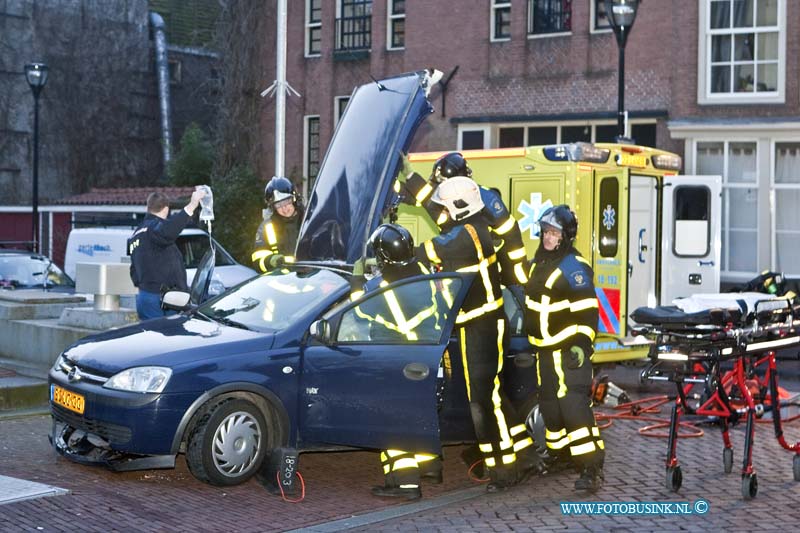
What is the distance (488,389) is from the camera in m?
8.48

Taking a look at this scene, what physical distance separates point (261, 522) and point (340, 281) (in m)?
2.05

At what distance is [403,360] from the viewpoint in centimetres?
841

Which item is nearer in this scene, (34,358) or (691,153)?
(34,358)

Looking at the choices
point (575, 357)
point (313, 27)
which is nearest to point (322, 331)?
point (575, 357)

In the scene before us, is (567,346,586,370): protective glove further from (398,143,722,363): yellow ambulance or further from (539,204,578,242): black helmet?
(398,143,722,363): yellow ambulance

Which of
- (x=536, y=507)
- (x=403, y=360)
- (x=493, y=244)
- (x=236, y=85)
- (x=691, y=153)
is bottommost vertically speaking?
(x=536, y=507)

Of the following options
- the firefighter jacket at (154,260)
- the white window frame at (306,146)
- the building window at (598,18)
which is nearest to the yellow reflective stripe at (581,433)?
the firefighter jacket at (154,260)

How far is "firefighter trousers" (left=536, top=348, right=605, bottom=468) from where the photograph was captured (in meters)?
8.45

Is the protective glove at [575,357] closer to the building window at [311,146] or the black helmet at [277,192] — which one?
the black helmet at [277,192]

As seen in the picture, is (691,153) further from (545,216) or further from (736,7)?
(545,216)

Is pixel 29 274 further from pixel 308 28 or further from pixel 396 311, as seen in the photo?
pixel 396 311

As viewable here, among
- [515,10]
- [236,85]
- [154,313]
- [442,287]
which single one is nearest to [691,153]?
[515,10]

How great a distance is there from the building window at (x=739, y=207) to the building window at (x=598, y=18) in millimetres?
3440

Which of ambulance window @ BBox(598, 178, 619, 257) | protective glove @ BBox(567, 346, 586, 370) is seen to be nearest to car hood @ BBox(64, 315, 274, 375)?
protective glove @ BBox(567, 346, 586, 370)
